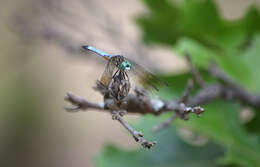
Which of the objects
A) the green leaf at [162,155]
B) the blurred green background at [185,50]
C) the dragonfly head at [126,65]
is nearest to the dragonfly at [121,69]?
the dragonfly head at [126,65]

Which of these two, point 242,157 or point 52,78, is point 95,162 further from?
point 52,78

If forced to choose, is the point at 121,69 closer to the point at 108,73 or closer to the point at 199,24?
the point at 108,73

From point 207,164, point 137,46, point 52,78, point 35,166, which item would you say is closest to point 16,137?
point 35,166

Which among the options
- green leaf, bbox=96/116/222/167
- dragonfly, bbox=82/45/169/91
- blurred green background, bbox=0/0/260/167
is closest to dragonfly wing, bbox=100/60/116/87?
dragonfly, bbox=82/45/169/91

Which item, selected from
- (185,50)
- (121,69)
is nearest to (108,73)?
(121,69)

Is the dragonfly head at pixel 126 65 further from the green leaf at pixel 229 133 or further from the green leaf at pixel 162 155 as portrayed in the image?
the green leaf at pixel 162 155

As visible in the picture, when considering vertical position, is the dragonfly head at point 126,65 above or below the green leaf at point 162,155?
below

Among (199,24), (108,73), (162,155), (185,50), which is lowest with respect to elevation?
(108,73)
